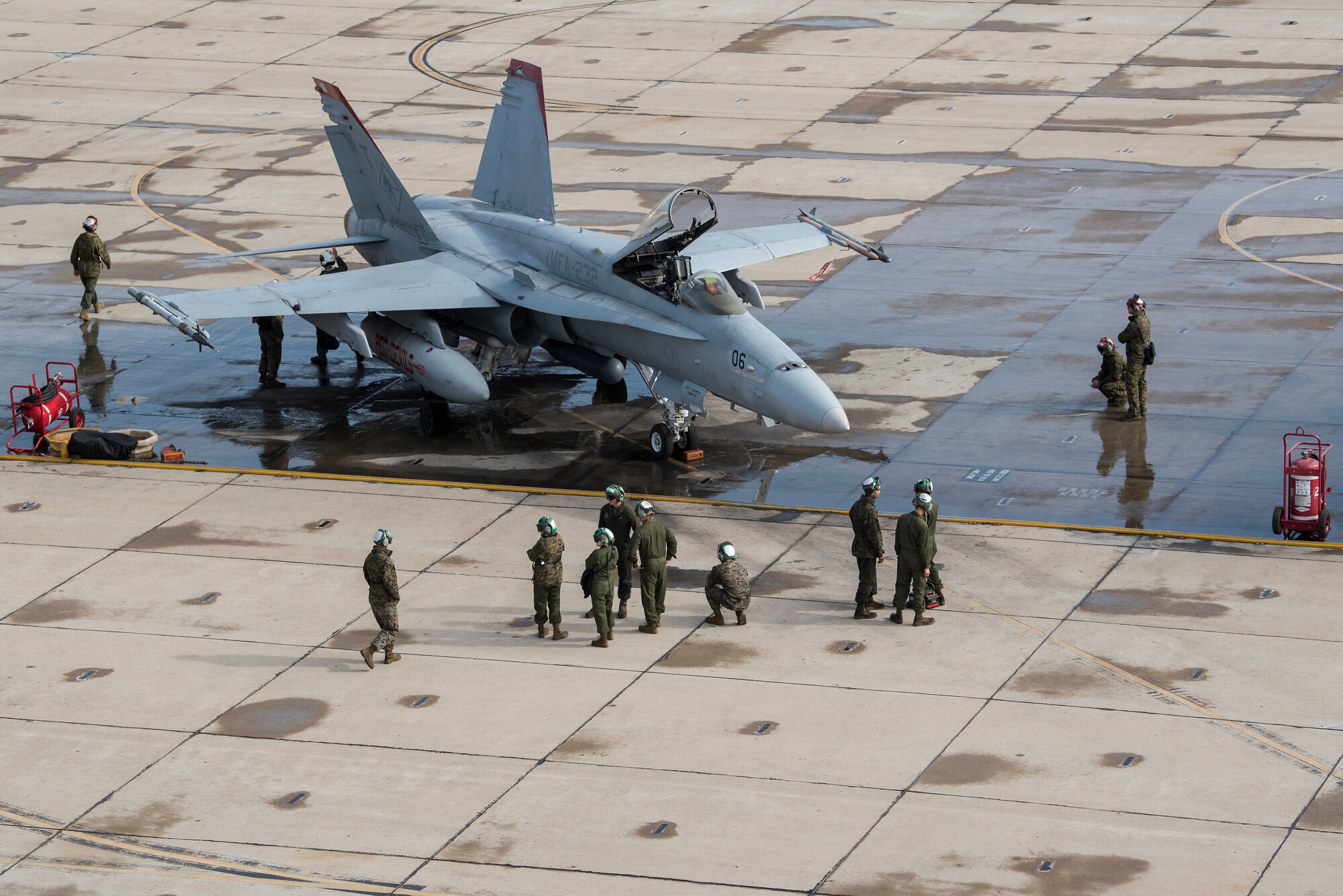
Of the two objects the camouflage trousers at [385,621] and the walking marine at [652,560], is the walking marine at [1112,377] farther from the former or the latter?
the camouflage trousers at [385,621]

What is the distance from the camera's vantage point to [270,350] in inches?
1239

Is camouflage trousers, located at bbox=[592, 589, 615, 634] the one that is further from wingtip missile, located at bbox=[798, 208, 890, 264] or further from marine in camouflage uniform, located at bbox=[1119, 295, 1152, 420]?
marine in camouflage uniform, located at bbox=[1119, 295, 1152, 420]

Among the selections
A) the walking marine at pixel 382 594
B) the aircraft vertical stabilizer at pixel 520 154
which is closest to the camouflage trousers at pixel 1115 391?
the aircraft vertical stabilizer at pixel 520 154

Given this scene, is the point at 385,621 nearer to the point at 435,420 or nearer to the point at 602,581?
the point at 602,581

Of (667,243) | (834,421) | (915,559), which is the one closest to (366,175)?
(667,243)

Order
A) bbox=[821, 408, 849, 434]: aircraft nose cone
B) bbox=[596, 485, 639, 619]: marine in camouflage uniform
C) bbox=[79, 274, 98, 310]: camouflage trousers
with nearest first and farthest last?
bbox=[596, 485, 639, 619]: marine in camouflage uniform
bbox=[821, 408, 849, 434]: aircraft nose cone
bbox=[79, 274, 98, 310]: camouflage trousers

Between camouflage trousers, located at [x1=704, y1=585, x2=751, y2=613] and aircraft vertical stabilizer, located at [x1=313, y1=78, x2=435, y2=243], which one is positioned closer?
camouflage trousers, located at [x1=704, y1=585, x2=751, y2=613]


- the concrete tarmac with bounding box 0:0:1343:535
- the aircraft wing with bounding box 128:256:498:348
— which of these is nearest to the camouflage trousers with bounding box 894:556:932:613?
the concrete tarmac with bounding box 0:0:1343:535

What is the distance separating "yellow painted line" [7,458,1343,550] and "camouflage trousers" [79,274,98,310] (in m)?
6.95

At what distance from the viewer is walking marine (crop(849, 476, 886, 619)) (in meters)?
21.6

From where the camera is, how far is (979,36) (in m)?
52.8

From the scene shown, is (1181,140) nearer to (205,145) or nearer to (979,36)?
(979,36)

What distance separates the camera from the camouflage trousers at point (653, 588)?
21.3 metres

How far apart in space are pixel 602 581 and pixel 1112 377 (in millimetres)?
11036
